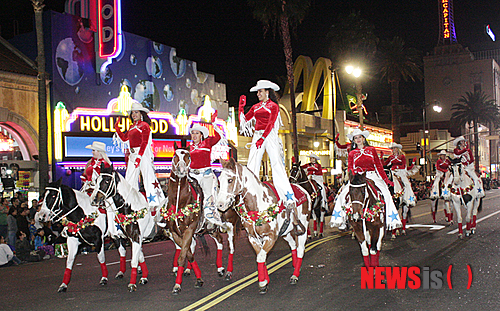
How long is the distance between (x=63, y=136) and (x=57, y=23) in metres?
6.37

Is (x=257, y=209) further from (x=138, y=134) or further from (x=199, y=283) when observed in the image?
(x=138, y=134)

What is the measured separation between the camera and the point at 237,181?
328 inches

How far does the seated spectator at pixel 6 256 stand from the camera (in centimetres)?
1372

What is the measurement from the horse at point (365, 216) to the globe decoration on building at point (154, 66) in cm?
2327

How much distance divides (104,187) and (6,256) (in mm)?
6447

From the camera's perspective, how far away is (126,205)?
9891 millimetres

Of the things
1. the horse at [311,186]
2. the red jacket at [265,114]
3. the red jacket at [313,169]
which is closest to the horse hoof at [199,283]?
the red jacket at [265,114]

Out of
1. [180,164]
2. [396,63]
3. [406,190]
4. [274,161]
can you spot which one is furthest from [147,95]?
[396,63]

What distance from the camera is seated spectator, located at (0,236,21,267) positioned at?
13719 millimetres

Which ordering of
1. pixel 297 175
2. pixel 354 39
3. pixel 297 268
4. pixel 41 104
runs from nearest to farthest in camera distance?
1. pixel 297 268
2. pixel 297 175
3. pixel 41 104
4. pixel 354 39

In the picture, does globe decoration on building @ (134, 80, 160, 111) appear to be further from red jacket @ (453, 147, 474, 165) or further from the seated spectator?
red jacket @ (453, 147, 474, 165)

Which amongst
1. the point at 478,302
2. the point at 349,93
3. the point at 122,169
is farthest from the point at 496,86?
the point at 478,302

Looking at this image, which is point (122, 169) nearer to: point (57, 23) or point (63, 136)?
point (63, 136)

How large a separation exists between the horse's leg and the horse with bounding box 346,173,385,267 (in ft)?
19.8
